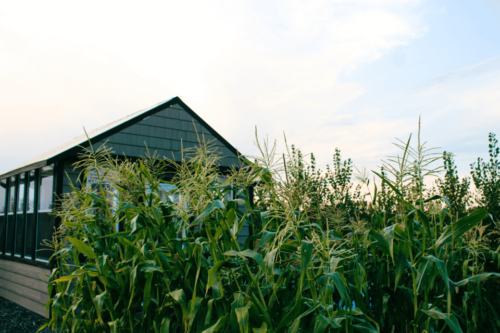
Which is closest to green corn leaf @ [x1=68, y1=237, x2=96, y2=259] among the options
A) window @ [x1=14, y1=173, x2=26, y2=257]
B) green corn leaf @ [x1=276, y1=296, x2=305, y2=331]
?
green corn leaf @ [x1=276, y1=296, x2=305, y2=331]

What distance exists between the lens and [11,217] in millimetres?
8891

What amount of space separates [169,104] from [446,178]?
7.58 metres

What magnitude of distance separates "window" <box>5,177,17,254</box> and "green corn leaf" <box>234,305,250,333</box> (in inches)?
351

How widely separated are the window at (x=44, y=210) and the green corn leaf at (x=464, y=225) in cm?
711

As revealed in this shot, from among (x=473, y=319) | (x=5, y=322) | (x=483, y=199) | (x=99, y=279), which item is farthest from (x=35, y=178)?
(x=483, y=199)

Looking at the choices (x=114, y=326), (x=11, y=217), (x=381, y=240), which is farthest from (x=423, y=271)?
(x=11, y=217)

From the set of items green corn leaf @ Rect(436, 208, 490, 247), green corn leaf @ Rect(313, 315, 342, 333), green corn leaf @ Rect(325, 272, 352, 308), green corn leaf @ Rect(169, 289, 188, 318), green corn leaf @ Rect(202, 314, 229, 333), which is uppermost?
green corn leaf @ Rect(436, 208, 490, 247)

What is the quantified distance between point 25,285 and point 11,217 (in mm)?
2498

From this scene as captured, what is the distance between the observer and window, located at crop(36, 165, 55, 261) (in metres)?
6.93

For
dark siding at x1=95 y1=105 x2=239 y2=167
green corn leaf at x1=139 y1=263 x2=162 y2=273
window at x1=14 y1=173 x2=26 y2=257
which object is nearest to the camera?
green corn leaf at x1=139 y1=263 x2=162 y2=273

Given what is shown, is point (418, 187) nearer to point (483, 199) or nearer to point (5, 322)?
point (5, 322)

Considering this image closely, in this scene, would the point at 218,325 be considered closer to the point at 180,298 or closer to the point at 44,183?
the point at 180,298

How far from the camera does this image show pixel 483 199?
941 cm

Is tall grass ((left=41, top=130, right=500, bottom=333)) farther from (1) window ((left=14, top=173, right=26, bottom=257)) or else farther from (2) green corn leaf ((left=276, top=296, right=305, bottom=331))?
(1) window ((left=14, top=173, right=26, bottom=257))
